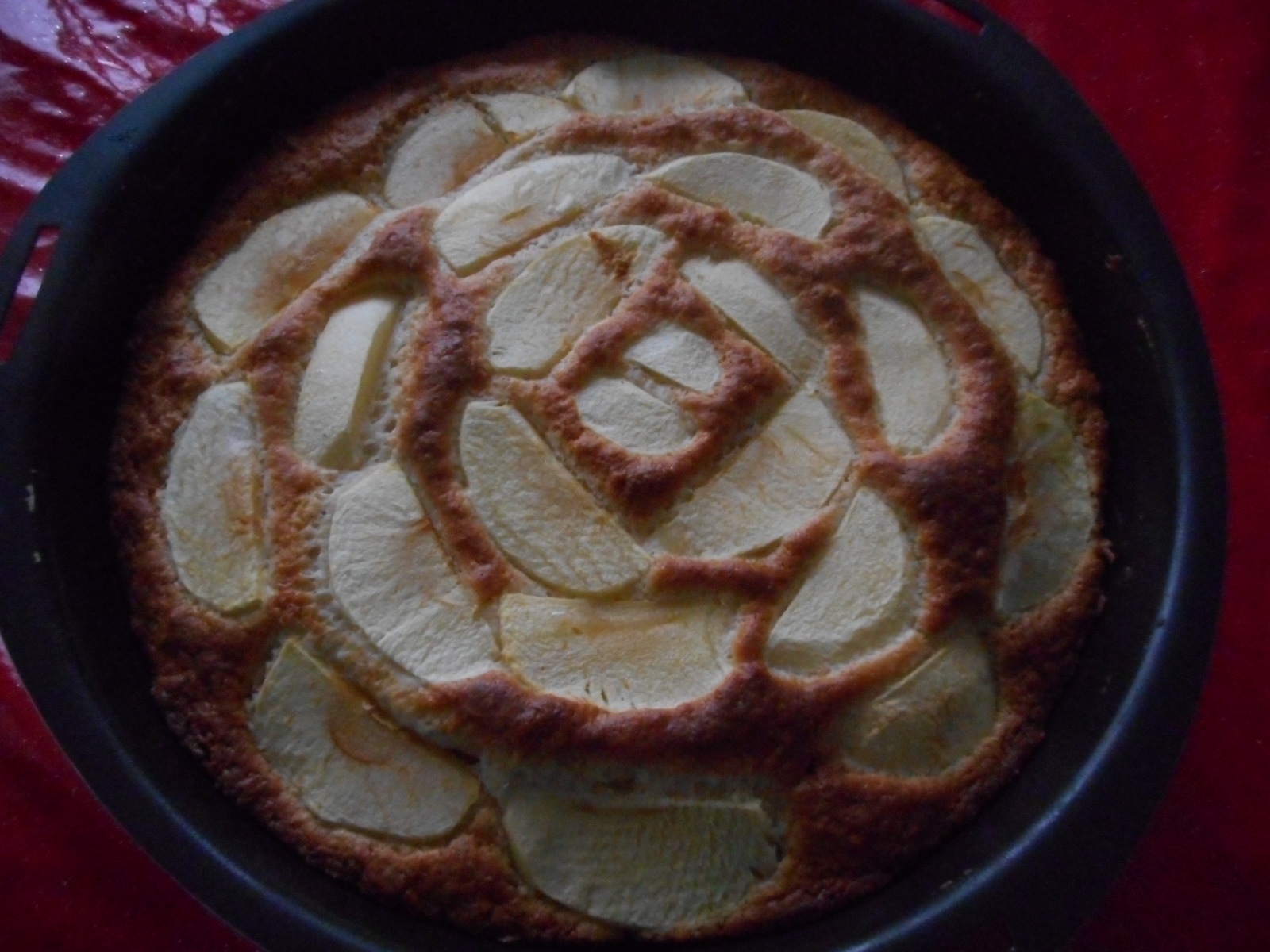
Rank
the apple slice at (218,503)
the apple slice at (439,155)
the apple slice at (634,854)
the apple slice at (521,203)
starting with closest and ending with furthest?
the apple slice at (634,854)
the apple slice at (218,503)
the apple slice at (521,203)
the apple slice at (439,155)

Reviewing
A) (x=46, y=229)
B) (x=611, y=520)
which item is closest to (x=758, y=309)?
(x=611, y=520)

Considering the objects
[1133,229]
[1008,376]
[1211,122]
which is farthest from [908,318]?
[1211,122]

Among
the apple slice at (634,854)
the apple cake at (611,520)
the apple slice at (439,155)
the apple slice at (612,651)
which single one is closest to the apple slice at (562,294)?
the apple cake at (611,520)

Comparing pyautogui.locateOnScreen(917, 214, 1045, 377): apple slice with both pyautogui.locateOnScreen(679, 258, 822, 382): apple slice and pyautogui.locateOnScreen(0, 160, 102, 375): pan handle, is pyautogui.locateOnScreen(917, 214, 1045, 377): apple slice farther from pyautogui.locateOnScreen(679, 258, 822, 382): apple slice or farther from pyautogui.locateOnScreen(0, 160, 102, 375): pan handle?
pyautogui.locateOnScreen(0, 160, 102, 375): pan handle

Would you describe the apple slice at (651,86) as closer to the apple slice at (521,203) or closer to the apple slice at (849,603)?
the apple slice at (521,203)

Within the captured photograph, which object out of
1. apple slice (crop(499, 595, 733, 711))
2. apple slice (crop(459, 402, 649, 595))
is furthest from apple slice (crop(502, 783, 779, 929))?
apple slice (crop(459, 402, 649, 595))
